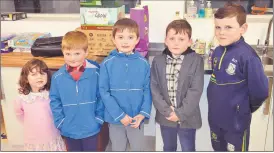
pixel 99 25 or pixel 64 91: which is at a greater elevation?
pixel 99 25

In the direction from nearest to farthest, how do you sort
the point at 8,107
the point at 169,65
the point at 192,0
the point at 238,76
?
the point at 238,76 → the point at 169,65 → the point at 8,107 → the point at 192,0

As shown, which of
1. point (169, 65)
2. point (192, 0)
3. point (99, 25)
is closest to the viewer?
point (169, 65)

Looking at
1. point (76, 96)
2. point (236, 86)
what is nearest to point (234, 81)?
point (236, 86)

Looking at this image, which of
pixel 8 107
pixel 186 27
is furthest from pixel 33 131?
pixel 186 27

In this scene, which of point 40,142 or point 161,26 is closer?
point 40,142

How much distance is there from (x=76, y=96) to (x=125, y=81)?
1.04ft

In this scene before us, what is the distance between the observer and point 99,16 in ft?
7.35

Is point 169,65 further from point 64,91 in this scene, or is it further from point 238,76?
point 64,91

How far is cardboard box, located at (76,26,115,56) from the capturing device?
2.25 meters

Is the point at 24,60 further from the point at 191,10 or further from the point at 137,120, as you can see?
the point at 191,10

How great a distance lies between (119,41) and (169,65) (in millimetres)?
336

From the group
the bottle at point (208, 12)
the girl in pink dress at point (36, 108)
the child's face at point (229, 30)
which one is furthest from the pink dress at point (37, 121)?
the bottle at point (208, 12)

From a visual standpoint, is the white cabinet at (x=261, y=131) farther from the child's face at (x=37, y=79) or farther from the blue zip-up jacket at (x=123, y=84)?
the child's face at (x=37, y=79)

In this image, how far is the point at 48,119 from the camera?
196 cm
